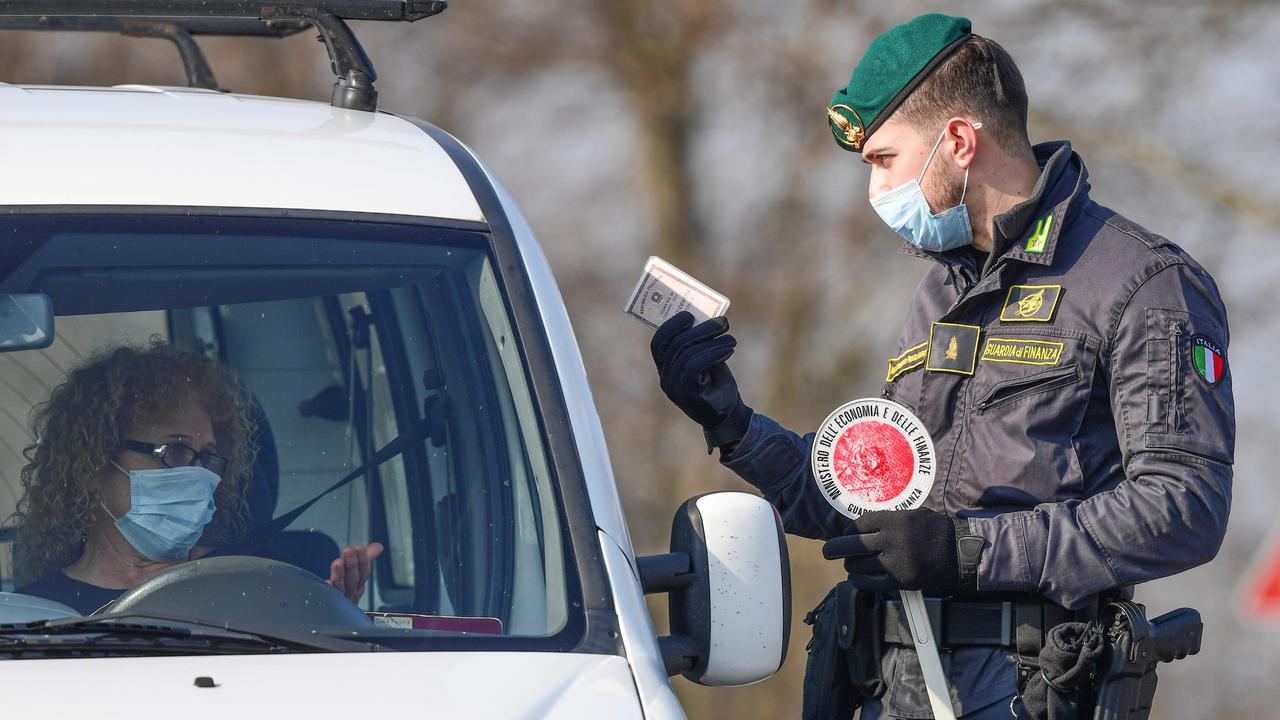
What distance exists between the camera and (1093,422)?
10.8 feet

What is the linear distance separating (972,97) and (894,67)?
156 millimetres

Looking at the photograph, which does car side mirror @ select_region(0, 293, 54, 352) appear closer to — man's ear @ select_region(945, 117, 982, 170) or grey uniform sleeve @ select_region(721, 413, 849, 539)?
grey uniform sleeve @ select_region(721, 413, 849, 539)

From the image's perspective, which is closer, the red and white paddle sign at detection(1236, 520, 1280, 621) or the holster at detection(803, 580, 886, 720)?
the holster at detection(803, 580, 886, 720)

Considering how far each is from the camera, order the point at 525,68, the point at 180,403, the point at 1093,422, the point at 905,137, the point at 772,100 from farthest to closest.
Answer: the point at 525,68 < the point at 772,100 < the point at 905,137 < the point at 1093,422 < the point at 180,403

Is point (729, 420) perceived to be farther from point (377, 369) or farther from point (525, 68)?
point (525, 68)

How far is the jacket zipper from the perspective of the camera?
3.26 m

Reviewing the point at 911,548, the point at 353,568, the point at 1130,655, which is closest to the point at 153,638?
the point at 353,568

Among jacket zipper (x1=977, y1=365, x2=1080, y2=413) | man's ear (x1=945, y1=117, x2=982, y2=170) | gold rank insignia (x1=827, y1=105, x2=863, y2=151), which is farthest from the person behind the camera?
gold rank insignia (x1=827, y1=105, x2=863, y2=151)

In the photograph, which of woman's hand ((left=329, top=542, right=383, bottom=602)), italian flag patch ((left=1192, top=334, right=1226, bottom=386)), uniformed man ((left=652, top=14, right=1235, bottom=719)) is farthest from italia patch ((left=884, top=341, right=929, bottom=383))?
woman's hand ((left=329, top=542, right=383, bottom=602))

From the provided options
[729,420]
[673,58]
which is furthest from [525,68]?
[729,420]

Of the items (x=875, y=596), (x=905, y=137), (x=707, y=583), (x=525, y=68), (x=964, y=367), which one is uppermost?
(x=905, y=137)

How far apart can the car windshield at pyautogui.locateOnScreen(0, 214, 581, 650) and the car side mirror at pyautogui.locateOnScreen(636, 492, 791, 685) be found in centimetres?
21

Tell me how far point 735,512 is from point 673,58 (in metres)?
10.6

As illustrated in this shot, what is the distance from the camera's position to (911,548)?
10.5ft
